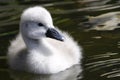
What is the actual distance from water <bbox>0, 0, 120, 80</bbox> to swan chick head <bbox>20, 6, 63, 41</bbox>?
50 cm

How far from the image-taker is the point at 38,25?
806 centimetres

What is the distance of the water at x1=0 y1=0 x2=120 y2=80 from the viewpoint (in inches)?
314

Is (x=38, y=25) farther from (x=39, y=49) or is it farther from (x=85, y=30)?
(x=85, y=30)

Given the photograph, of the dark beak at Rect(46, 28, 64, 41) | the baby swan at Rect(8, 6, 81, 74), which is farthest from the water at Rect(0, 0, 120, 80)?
the dark beak at Rect(46, 28, 64, 41)

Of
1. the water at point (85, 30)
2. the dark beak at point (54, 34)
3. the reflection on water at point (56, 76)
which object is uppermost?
the dark beak at point (54, 34)

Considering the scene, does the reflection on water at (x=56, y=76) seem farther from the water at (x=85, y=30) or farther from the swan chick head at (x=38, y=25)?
the swan chick head at (x=38, y=25)

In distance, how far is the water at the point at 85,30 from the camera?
314 inches

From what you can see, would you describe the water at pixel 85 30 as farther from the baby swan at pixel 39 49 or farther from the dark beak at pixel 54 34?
the dark beak at pixel 54 34

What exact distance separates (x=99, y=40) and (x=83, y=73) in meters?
1.02

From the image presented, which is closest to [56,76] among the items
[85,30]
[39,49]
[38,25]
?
[39,49]

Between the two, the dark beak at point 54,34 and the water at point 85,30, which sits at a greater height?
the dark beak at point 54,34

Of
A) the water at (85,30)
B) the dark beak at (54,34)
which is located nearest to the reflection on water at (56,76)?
the water at (85,30)

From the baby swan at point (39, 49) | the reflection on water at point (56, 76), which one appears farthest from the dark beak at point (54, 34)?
the reflection on water at point (56, 76)

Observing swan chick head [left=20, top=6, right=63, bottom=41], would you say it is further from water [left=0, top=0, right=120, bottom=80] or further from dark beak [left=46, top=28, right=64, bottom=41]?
water [left=0, top=0, right=120, bottom=80]
